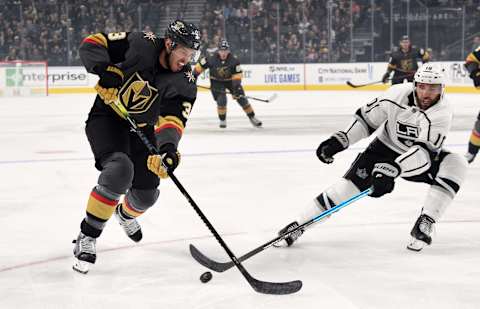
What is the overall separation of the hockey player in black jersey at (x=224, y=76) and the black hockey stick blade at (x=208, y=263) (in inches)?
277

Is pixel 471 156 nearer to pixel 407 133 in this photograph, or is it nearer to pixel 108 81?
pixel 407 133

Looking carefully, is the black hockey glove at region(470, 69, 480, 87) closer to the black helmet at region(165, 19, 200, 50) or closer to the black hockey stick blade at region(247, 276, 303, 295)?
the black helmet at region(165, 19, 200, 50)

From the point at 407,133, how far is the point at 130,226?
1400 millimetres

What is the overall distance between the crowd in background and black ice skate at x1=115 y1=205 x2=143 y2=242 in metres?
14.9

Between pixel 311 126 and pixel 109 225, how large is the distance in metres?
6.40

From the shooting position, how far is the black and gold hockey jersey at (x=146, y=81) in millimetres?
3299

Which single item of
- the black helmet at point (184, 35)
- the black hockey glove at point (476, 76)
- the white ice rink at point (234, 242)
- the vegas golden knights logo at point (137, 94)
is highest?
the black helmet at point (184, 35)

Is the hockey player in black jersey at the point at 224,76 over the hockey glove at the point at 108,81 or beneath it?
beneath

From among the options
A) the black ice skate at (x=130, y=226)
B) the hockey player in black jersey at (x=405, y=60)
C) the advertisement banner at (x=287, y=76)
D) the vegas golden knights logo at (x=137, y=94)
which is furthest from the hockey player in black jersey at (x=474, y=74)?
the advertisement banner at (x=287, y=76)

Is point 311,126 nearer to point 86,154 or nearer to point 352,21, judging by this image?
point 86,154

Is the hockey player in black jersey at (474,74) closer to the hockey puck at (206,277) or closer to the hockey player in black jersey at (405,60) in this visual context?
the hockey puck at (206,277)

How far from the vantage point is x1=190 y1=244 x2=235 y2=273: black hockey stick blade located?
3.21 meters

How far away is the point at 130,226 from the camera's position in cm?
373

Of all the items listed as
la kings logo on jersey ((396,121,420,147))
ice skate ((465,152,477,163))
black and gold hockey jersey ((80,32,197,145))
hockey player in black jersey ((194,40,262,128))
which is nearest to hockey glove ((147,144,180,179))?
black and gold hockey jersey ((80,32,197,145))
